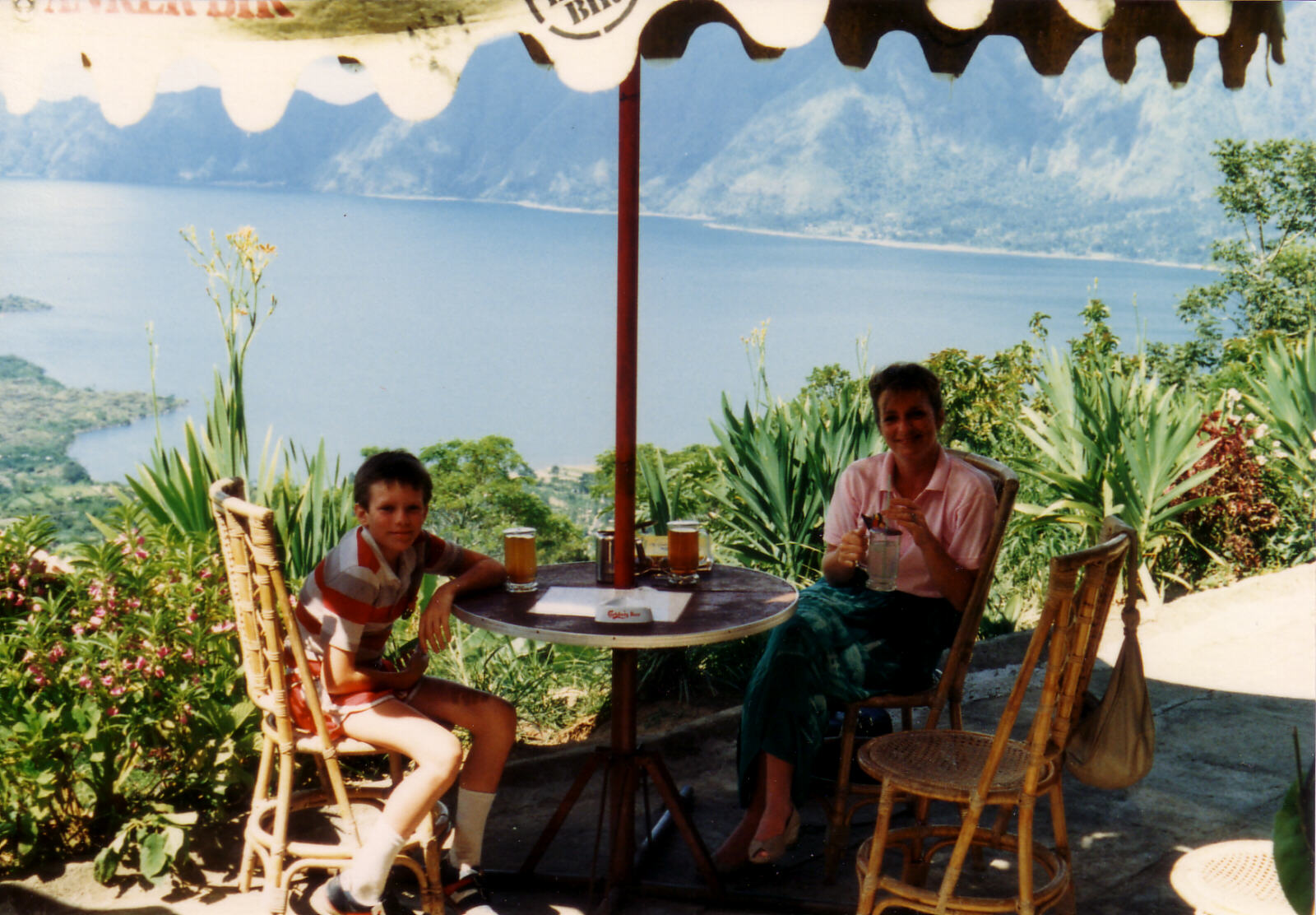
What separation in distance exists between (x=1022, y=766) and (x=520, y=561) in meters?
1.16

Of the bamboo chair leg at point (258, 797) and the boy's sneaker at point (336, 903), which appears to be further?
the bamboo chair leg at point (258, 797)

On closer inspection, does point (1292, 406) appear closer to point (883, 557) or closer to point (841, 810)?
point (883, 557)

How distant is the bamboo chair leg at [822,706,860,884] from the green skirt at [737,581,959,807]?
6cm

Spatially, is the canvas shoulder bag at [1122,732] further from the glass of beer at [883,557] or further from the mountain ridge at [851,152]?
the mountain ridge at [851,152]

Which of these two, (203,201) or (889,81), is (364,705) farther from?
(889,81)

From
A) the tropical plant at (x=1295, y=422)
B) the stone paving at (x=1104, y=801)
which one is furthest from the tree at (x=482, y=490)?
the stone paving at (x=1104, y=801)

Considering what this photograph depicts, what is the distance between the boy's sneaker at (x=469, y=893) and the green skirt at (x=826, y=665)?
2.18 feet

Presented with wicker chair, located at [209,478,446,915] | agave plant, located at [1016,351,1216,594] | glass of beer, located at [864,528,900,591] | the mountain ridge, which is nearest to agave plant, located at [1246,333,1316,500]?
agave plant, located at [1016,351,1216,594]

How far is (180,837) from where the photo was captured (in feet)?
9.07

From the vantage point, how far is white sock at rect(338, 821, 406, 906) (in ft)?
7.63

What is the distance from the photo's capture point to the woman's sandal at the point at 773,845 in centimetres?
284

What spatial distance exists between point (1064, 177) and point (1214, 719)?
269ft

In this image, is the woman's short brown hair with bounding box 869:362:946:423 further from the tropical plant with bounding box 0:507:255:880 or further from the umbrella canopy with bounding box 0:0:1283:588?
the tropical plant with bounding box 0:507:255:880

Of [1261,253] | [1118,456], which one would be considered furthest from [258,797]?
[1261,253]
